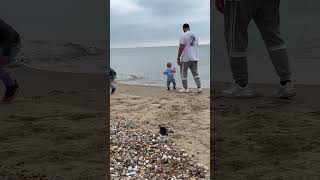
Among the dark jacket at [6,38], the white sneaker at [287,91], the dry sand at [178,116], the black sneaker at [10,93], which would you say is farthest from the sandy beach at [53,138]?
the white sneaker at [287,91]

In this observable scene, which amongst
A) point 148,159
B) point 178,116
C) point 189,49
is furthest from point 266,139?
point 189,49

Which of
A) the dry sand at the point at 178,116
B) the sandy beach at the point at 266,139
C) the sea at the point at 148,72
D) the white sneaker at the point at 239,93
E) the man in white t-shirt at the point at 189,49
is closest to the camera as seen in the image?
the sandy beach at the point at 266,139

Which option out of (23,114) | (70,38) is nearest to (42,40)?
(70,38)

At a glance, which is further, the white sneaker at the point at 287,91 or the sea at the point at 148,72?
the sea at the point at 148,72

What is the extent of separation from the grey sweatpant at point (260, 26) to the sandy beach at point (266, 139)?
22.6 inches

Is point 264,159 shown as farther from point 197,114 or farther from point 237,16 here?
point 237,16

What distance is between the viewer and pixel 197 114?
6.60 m

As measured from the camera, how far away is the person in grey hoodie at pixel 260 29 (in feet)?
21.6

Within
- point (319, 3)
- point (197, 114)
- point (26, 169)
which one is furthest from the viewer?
point (319, 3)

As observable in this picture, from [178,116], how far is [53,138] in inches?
87.0

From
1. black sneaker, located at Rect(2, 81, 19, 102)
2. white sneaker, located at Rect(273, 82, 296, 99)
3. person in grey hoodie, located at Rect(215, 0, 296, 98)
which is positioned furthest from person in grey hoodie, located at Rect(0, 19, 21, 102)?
white sneaker, located at Rect(273, 82, 296, 99)

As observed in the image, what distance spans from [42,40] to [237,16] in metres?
17.4

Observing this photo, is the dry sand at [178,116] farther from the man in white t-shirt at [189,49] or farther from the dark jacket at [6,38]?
the dark jacket at [6,38]

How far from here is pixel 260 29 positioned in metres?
6.69
